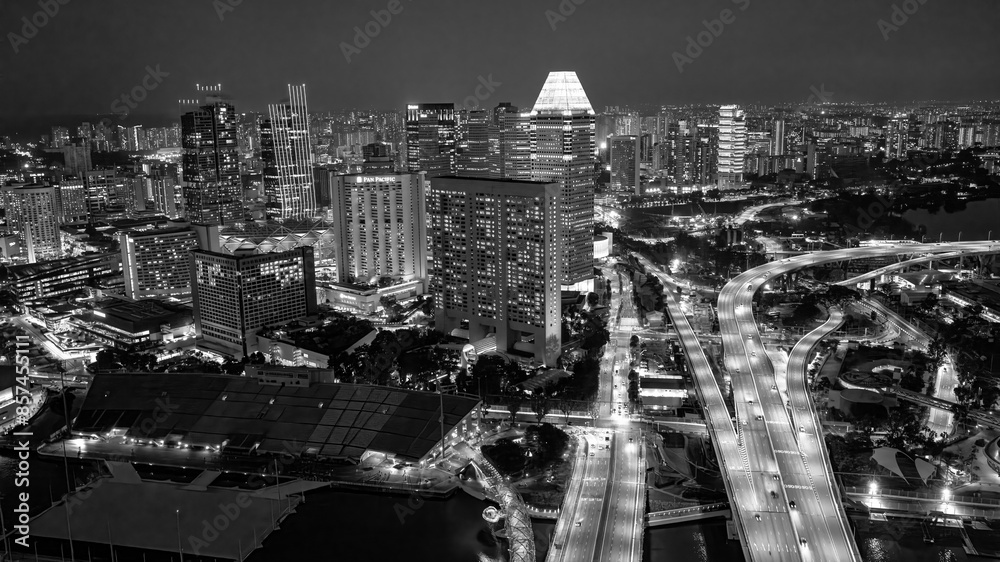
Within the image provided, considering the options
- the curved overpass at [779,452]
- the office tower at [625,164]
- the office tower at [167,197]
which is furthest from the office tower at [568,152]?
the office tower at [167,197]

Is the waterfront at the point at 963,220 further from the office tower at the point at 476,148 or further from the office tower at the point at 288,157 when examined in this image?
the office tower at the point at 288,157

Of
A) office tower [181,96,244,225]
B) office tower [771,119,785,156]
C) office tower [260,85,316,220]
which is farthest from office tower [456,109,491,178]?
office tower [771,119,785,156]

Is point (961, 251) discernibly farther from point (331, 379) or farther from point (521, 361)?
point (331, 379)

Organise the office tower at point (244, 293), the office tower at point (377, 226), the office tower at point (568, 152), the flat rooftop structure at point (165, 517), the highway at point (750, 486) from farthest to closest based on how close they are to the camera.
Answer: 1. the office tower at point (377, 226)
2. the office tower at point (568, 152)
3. the office tower at point (244, 293)
4. the flat rooftop structure at point (165, 517)
5. the highway at point (750, 486)

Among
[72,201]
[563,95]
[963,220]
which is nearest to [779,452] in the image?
[563,95]

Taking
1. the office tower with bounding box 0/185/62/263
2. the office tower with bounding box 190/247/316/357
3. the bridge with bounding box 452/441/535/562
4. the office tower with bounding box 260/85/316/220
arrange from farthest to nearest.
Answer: the office tower with bounding box 260/85/316/220 → the office tower with bounding box 0/185/62/263 → the office tower with bounding box 190/247/316/357 → the bridge with bounding box 452/441/535/562

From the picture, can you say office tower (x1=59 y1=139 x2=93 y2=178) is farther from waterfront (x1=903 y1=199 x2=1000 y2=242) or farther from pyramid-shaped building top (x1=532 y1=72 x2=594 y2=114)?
waterfront (x1=903 y1=199 x2=1000 y2=242)
